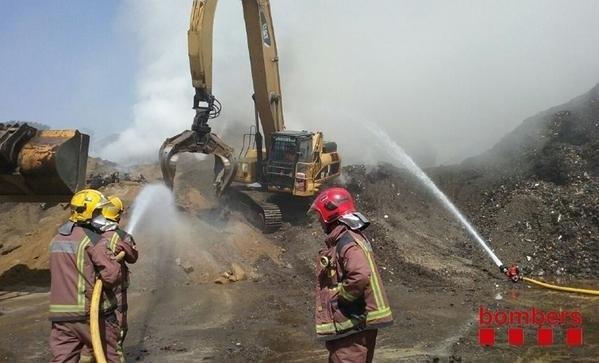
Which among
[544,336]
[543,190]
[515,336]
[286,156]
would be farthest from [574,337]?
[286,156]

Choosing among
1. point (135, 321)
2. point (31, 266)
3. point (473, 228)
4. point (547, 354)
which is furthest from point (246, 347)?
point (473, 228)

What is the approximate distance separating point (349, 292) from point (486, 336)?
15.5 feet

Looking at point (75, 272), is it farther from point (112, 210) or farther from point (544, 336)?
point (544, 336)

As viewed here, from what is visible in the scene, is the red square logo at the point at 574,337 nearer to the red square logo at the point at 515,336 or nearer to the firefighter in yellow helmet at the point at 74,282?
the red square logo at the point at 515,336

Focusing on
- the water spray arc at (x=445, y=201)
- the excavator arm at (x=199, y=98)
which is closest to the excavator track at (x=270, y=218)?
the excavator arm at (x=199, y=98)

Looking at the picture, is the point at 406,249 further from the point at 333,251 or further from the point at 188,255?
the point at 333,251

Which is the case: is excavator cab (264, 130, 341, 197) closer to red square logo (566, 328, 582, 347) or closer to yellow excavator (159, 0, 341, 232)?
yellow excavator (159, 0, 341, 232)

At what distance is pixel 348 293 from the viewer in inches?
137

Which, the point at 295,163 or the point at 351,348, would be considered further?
the point at 295,163

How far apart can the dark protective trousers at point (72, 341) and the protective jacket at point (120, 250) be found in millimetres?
237

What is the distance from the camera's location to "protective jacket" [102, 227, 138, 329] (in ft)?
14.5

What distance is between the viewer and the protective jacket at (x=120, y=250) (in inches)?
173

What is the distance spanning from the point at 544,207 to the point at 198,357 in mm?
10606

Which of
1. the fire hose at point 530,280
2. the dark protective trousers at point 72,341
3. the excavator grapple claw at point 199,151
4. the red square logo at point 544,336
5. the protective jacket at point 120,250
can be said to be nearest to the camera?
the dark protective trousers at point 72,341
